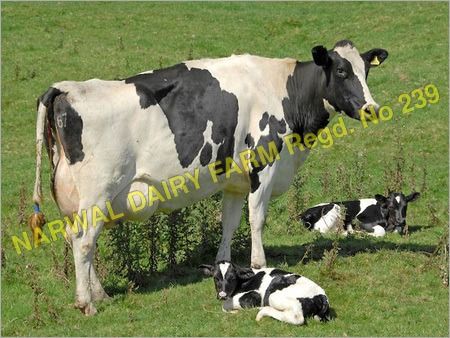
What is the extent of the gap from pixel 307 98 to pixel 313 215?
4.58 m

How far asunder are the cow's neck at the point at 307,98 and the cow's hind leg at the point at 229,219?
59.2 inches

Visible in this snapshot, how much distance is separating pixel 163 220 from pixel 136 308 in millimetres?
2351

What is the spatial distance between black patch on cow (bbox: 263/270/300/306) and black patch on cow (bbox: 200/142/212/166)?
2.08 m

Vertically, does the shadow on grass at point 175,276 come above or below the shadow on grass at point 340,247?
above

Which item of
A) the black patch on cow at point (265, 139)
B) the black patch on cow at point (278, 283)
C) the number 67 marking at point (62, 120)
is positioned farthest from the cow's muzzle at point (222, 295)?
the number 67 marking at point (62, 120)

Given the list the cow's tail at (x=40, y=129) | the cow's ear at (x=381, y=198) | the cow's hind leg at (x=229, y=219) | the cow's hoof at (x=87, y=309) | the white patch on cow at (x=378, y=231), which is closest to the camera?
the cow's tail at (x=40, y=129)

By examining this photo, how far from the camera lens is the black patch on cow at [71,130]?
436 inches

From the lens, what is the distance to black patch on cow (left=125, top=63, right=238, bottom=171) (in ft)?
38.7

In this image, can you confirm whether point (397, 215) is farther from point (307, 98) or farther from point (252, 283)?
point (252, 283)

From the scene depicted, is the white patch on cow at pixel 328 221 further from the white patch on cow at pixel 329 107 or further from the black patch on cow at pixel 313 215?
the white patch on cow at pixel 329 107

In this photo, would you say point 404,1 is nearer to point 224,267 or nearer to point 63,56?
point 63,56

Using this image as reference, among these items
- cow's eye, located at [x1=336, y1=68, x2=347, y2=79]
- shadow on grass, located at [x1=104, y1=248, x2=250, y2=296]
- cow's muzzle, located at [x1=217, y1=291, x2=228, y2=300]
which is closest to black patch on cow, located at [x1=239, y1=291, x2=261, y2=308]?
cow's muzzle, located at [x1=217, y1=291, x2=228, y2=300]

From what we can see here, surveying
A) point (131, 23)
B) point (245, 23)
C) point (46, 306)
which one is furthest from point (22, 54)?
point (46, 306)

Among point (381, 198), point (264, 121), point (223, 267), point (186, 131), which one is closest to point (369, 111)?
point (264, 121)
